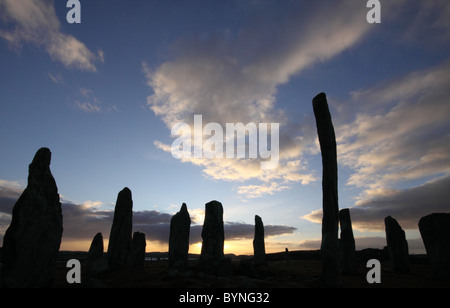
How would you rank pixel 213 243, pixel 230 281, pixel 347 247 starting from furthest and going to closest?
pixel 347 247
pixel 213 243
pixel 230 281

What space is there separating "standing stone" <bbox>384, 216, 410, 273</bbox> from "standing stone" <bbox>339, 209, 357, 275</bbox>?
4.07m

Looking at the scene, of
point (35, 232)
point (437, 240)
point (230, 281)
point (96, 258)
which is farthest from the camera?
point (96, 258)

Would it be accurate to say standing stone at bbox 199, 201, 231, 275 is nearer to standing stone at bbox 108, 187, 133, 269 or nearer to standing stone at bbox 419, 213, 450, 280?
standing stone at bbox 108, 187, 133, 269

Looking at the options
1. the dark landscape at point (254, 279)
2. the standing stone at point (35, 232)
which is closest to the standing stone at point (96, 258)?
the dark landscape at point (254, 279)

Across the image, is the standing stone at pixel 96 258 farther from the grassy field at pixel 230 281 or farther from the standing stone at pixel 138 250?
the standing stone at pixel 138 250

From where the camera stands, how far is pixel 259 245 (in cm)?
2550

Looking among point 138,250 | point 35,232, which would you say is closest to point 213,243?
point 138,250

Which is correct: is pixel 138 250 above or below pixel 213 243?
below

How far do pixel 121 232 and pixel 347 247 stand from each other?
15.0 metres

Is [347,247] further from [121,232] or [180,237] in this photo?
[121,232]

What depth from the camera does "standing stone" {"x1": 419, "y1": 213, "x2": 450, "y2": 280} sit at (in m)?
14.9

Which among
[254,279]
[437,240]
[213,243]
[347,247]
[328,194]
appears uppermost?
[328,194]
